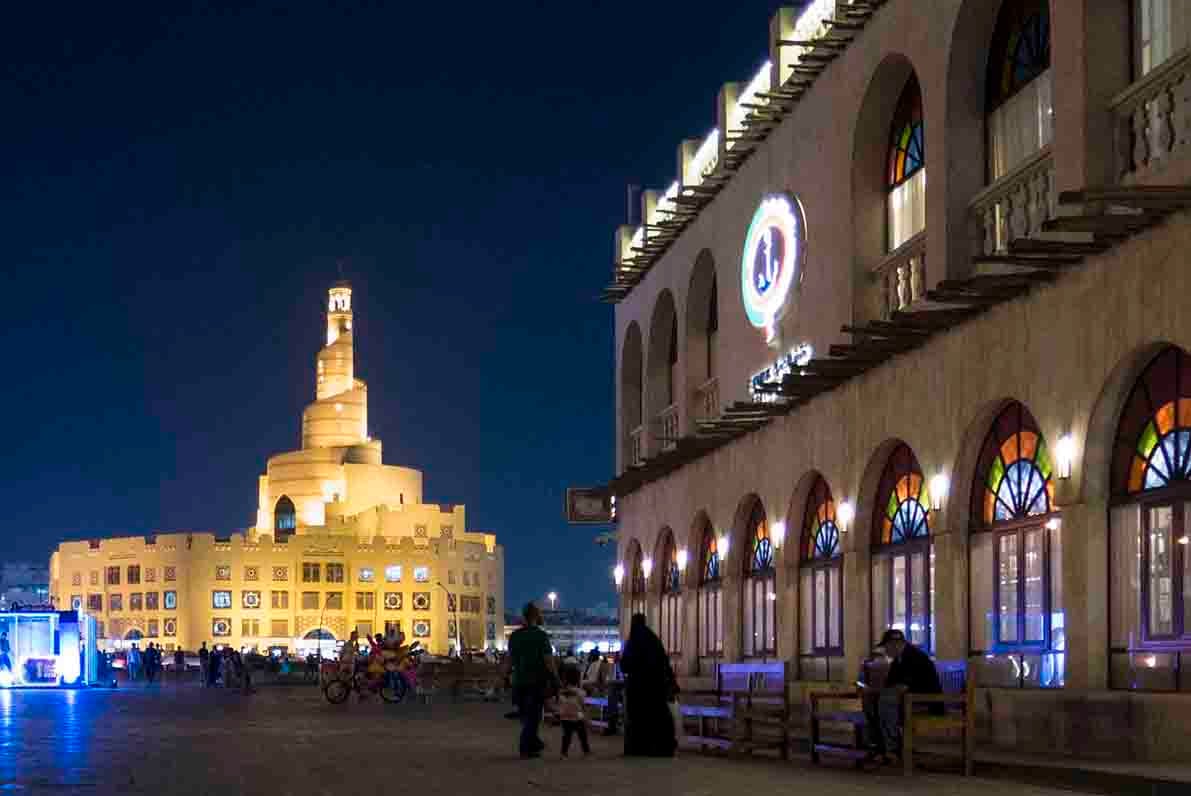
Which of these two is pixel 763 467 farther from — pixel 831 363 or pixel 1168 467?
pixel 1168 467

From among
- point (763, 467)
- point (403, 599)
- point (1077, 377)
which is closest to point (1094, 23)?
point (1077, 377)

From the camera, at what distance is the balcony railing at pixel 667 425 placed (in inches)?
1673

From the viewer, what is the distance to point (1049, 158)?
22.0 meters

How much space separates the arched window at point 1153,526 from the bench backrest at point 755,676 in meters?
7.45

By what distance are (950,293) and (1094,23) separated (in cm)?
381

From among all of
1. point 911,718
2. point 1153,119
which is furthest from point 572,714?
point 1153,119

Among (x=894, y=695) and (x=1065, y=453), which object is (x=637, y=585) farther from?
(x=894, y=695)

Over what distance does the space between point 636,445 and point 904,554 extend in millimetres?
20054

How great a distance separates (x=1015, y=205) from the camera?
23.1m

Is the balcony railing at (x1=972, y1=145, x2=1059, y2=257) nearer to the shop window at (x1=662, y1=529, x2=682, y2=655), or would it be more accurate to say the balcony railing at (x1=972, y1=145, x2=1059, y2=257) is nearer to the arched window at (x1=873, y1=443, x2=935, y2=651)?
the arched window at (x1=873, y1=443, x2=935, y2=651)

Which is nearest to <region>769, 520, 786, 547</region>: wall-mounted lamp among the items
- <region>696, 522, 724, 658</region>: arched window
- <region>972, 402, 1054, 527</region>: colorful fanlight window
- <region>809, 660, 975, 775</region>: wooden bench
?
<region>696, 522, 724, 658</region>: arched window

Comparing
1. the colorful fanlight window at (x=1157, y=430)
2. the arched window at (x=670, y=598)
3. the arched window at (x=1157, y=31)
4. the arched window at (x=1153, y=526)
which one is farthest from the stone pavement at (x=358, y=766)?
the arched window at (x=670, y=598)

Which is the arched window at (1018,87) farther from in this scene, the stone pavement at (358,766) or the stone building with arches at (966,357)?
the stone pavement at (358,766)

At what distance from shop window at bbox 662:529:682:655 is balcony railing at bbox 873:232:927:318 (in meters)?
15.4
